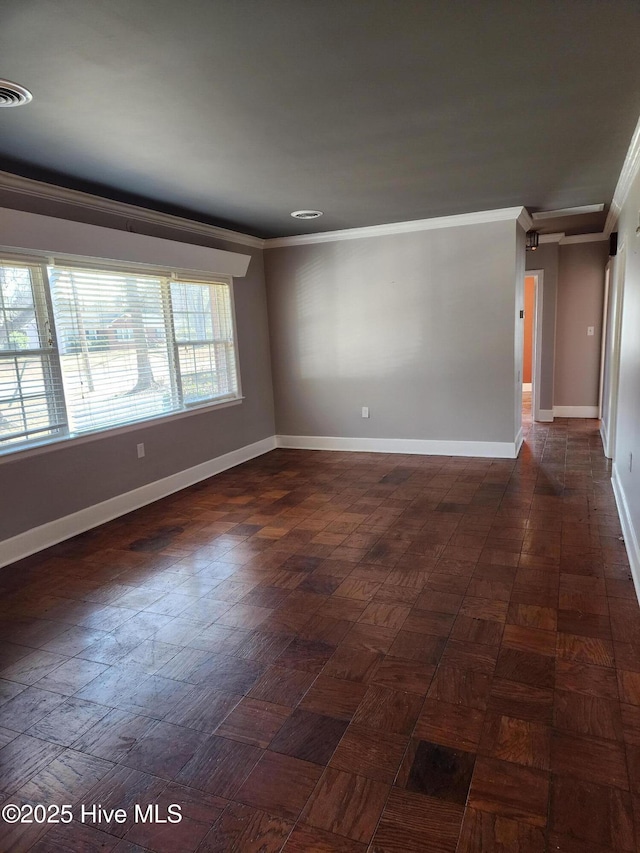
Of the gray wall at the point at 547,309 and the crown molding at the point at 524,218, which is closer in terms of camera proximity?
the crown molding at the point at 524,218

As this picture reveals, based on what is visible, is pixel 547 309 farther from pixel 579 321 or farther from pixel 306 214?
pixel 306 214

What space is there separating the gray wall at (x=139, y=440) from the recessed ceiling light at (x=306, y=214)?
0.92m

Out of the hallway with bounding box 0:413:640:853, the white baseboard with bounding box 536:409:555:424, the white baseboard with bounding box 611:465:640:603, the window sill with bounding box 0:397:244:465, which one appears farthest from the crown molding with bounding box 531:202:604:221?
the window sill with bounding box 0:397:244:465

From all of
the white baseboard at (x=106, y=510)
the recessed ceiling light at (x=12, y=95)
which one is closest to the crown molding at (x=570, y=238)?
the white baseboard at (x=106, y=510)

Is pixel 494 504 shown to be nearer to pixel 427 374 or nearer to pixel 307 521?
pixel 307 521

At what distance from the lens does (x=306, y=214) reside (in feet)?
14.6

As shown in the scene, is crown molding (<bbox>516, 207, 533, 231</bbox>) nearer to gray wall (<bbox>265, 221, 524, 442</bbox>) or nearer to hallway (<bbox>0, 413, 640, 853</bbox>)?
gray wall (<bbox>265, 221, 524, 442</bbox>)

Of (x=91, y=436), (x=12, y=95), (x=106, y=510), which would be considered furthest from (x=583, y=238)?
(x=12, y=95)

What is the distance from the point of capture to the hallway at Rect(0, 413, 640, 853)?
1.43 meters

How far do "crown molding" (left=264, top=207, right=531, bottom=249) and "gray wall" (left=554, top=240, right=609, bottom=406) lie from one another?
1.99 meters

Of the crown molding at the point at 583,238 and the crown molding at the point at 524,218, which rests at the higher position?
the crown molding at the point at 583,238

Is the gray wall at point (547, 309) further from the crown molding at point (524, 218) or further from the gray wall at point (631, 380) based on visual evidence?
the gray wall at point (631, 380)

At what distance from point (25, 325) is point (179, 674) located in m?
2.34

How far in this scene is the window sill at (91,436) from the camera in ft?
10.5
